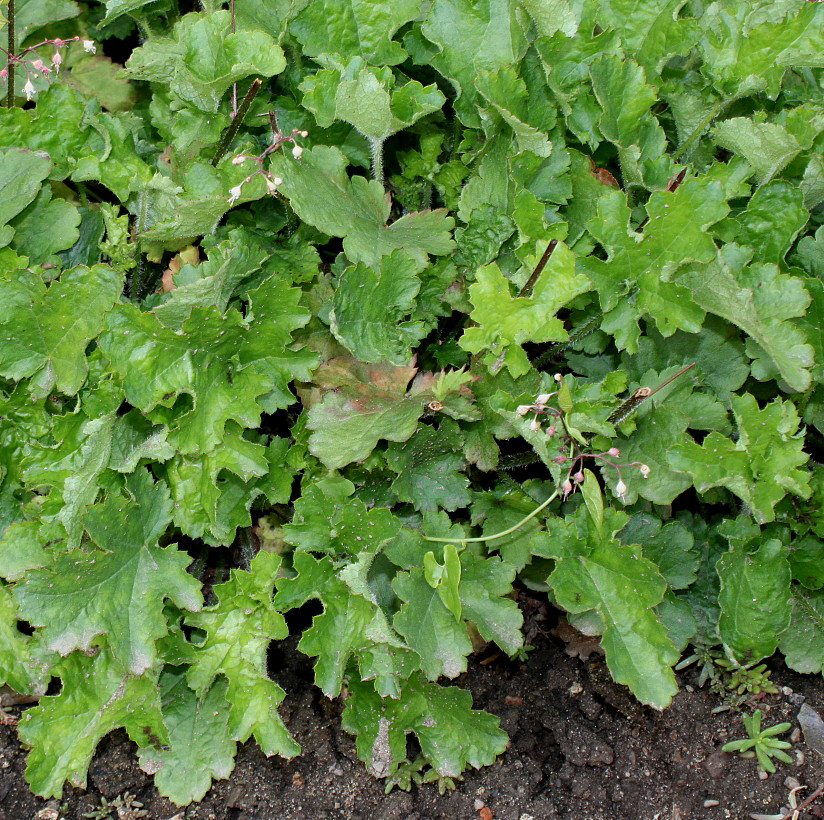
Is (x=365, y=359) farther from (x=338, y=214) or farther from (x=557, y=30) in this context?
(x=557, y=30)

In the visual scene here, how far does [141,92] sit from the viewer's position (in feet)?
9.16

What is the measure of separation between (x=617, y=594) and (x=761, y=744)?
522 millimetres

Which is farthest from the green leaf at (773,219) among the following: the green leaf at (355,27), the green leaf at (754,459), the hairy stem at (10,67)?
the hairy stem at (10,67)

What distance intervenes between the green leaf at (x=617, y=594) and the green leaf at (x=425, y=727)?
35 centimetres

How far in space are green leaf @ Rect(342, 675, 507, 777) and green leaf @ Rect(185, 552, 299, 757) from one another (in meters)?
0.17

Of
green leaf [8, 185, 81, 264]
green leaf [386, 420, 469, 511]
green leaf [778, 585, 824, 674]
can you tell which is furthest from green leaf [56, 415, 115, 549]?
green leaf [778, 585, 824, 674]

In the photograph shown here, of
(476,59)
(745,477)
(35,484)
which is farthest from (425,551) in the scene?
(476,59)

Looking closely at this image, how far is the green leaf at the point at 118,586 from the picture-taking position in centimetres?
197

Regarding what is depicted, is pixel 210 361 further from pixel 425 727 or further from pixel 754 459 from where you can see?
pixel 754 459

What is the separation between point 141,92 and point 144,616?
1.66 m

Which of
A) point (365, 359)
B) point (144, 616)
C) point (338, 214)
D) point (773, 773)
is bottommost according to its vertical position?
point (773, 773)

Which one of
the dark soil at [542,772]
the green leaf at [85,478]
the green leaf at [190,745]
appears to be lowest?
the dark soil at [542,772]

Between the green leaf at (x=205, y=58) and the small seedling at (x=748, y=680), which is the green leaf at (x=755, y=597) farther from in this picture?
the green leaf at (x=205, y=58)

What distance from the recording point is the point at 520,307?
2.02 metres
